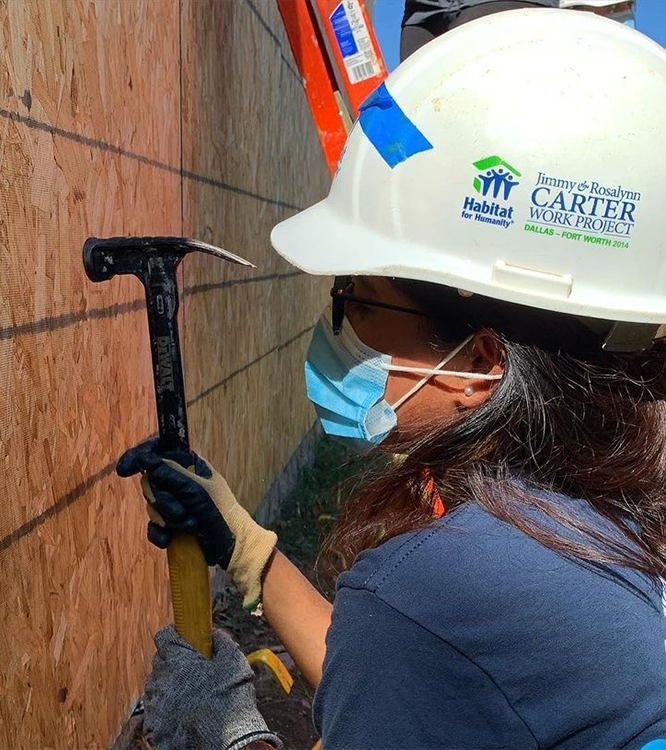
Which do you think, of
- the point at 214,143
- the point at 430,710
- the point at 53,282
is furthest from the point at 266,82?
the point at 430,710

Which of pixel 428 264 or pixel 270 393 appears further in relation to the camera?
pixel 270 393

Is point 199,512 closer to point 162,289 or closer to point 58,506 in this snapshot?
point 162,289

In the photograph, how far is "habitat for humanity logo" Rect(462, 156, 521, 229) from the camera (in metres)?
1.63

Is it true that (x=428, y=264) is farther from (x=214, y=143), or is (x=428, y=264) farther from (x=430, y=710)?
(x=214, y=143)

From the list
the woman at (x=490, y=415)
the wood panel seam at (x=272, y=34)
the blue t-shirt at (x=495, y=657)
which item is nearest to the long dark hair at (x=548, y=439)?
the woman at (x=490, y=415)

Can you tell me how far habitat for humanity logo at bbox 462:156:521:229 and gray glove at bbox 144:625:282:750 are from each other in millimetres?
1282

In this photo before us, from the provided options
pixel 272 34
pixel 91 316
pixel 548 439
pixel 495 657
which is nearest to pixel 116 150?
pixel 91 316

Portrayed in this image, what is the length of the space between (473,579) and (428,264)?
715 millimetres

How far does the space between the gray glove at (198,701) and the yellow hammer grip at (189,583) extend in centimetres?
7

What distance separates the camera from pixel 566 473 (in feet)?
5.32

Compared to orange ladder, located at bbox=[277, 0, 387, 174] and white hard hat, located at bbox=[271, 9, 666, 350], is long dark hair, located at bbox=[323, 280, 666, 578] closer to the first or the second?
white hard hat, located at bbox=[271, 9, 666, 350]

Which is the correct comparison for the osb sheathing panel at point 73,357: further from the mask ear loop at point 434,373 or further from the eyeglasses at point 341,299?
the mask ear loop at point 434,373

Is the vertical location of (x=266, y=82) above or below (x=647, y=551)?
above

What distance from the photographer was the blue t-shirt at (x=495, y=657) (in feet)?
4.24
